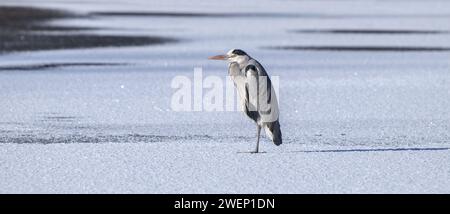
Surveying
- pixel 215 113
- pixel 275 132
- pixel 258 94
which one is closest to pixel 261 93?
pixel 258 94

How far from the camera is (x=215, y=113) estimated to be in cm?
1026

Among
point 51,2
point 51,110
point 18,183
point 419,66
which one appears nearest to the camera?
point 18,183

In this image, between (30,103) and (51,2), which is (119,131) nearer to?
(30,103)

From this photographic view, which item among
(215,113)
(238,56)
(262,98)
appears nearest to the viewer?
(262,98)

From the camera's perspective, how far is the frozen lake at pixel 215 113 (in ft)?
23.8

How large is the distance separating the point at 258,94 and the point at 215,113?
7.78ft

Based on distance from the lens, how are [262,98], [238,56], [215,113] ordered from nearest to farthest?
[262,98], [238,56], [215,113]

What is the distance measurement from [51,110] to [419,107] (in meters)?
3.02

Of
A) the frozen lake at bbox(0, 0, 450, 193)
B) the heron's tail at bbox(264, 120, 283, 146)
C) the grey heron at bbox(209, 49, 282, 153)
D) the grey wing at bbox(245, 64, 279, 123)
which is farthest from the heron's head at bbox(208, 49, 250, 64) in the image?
the frozen lake at bbox(0, 0, 450, 193)

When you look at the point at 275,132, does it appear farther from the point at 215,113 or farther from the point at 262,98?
the point at 215,113

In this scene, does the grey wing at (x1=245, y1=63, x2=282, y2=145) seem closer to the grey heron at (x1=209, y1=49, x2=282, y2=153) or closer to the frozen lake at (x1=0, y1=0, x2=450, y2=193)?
the grey heron at (x1=209, y1=49, x2=282, y2=153)

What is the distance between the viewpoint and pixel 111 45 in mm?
17422

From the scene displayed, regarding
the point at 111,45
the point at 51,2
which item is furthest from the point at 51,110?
the point at 51,2

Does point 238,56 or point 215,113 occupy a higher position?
point 215,113
